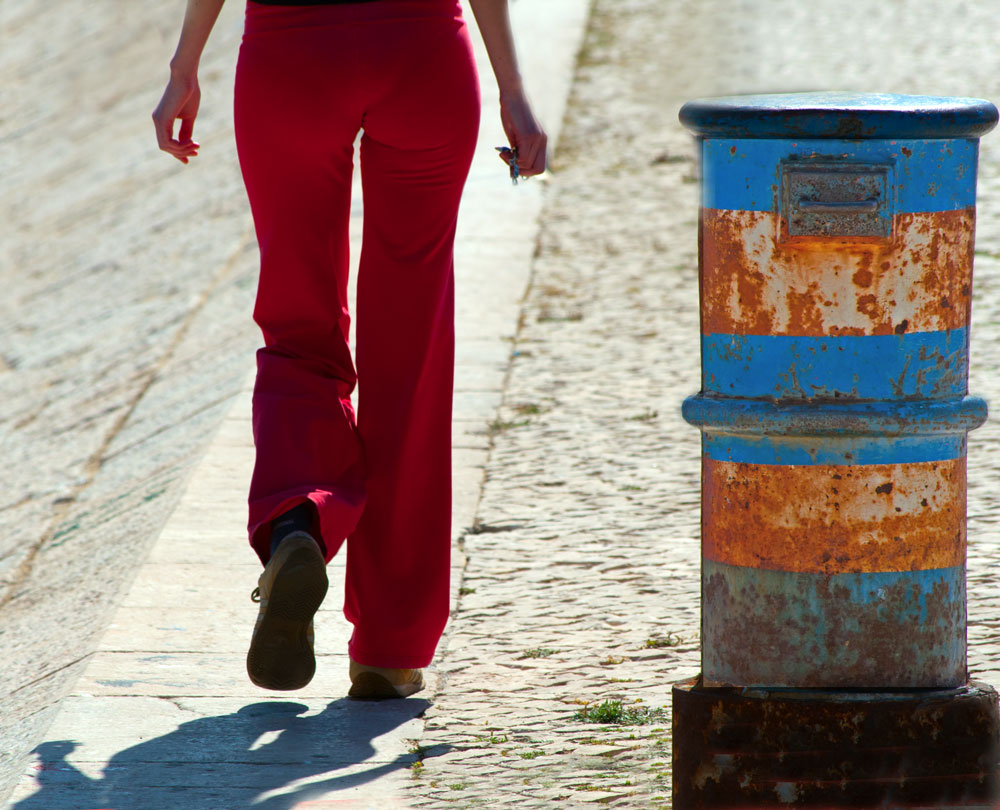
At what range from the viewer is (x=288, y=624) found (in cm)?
257

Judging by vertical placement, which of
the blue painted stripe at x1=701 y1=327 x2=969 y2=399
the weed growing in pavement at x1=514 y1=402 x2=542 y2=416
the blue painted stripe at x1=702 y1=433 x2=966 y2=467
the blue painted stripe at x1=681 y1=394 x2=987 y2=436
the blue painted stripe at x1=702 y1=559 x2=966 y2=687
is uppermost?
the blue painted stripe at x1=701 y1=327 x2=969 y2=399

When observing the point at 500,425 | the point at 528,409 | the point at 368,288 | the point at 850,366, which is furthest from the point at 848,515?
the point at 528,409

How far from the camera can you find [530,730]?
9.10 ft

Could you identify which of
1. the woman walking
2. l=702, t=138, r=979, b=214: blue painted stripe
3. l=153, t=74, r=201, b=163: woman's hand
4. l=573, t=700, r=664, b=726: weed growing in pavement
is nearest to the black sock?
the woman walking

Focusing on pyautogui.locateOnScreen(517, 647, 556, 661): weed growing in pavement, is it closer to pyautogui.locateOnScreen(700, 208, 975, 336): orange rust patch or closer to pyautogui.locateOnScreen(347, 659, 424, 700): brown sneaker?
pyautogui.locateOnScreen(347, 659, 424, 700): brown sneaker

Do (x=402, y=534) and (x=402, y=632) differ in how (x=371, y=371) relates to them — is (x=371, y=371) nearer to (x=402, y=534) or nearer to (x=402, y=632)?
(x=402, y=534)

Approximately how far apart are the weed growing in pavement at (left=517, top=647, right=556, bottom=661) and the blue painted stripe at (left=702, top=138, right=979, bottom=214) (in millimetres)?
1181

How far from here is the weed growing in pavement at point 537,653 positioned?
10.2 ft

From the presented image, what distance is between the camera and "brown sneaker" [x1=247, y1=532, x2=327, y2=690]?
100.0 inches

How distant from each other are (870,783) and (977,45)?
826 centimetres

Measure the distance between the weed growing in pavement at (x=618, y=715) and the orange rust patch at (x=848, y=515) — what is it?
0.59 metres

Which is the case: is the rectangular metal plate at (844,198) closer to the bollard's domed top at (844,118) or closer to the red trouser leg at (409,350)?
the bollard's domed top at (844,118)

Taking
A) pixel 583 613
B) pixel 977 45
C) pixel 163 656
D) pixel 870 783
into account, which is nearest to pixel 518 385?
pixel 583 613

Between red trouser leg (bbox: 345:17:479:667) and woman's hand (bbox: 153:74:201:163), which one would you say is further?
woman's hand (bbox: 153:74:201:163)
